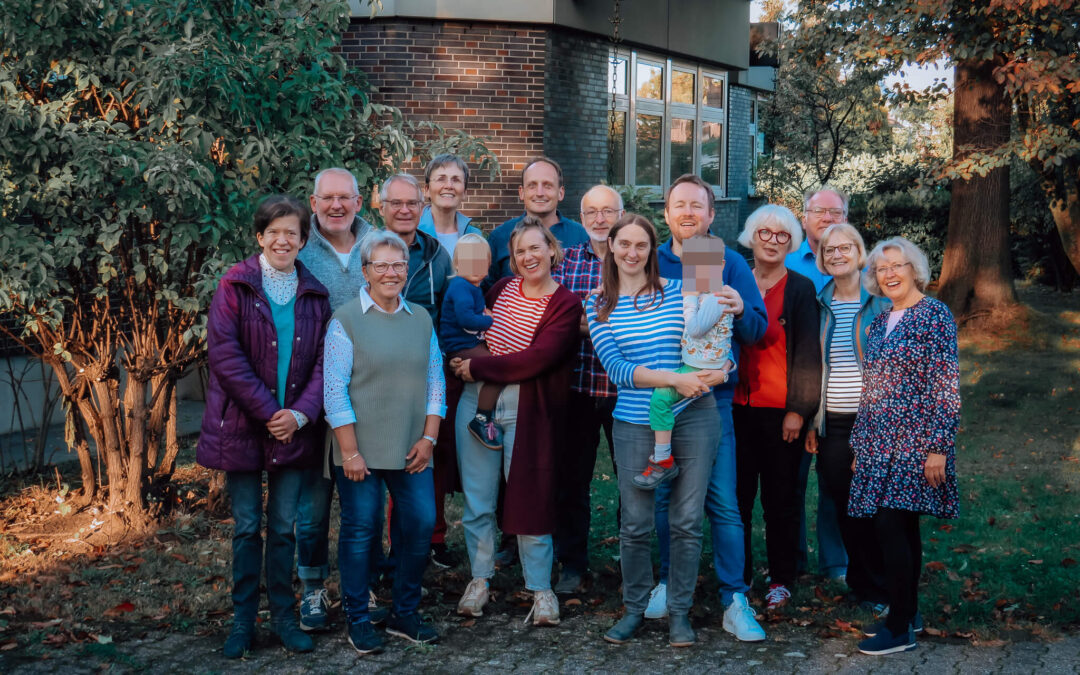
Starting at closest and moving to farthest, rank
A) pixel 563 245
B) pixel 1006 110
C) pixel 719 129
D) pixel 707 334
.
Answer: pixel 707 334 → pixel 563 245 → pixel 1006 110 → pixel 719 129

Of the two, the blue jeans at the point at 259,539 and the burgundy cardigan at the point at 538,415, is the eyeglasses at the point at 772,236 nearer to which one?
the burgundy cardigan at the point at 538,415

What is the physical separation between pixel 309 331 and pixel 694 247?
1.71 metres

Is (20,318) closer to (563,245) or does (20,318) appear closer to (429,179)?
(429,179)

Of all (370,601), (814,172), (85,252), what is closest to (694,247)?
(370,601)

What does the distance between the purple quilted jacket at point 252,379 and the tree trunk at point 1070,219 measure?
1256cm

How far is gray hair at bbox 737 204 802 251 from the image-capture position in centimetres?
522

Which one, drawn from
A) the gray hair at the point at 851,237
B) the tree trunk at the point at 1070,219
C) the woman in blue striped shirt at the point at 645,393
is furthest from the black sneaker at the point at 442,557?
the tree trunk at the point at 1070,219

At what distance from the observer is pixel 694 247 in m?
4.66

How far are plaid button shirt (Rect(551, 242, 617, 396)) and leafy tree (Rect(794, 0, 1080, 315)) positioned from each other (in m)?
6.05

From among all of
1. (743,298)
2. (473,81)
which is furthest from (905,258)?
(473,81)

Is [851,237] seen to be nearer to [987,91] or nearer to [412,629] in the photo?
[412,629]

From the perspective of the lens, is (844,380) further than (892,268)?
Yes

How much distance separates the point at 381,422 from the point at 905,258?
7.89 ft

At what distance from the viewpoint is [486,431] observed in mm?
5129
